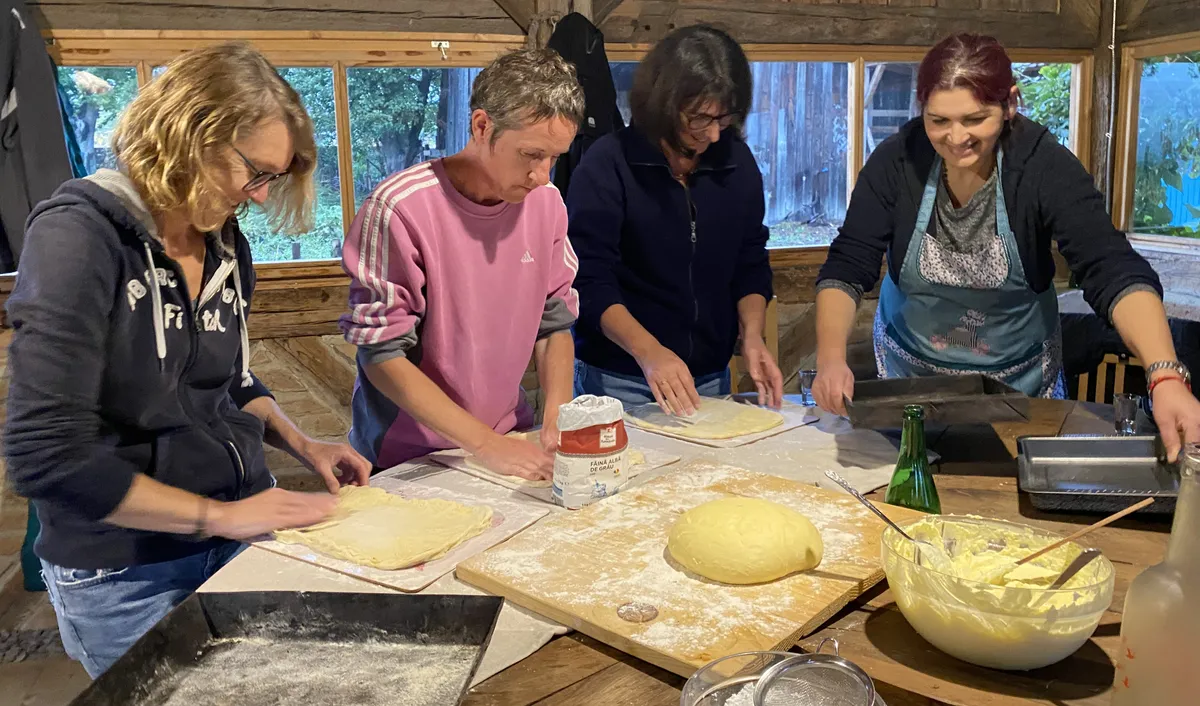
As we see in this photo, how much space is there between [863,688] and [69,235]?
1.23 m

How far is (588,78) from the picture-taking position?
152 inches

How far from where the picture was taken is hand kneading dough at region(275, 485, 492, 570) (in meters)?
1.43

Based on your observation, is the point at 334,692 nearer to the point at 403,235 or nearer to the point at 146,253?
the point at 146,253

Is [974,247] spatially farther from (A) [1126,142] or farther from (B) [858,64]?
(A) [1126,142]

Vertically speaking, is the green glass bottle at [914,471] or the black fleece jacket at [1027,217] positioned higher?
the black fleece jacket at [1027,217]

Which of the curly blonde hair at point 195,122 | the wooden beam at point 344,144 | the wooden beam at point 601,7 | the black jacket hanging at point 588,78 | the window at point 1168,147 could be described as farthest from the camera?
the window at point 1168,147

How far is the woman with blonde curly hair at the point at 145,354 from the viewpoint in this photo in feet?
4.36

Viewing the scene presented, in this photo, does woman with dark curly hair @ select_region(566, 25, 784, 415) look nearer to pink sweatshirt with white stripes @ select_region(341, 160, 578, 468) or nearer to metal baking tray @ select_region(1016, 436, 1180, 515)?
pink sweatshirt with white stripes @ select_region(341, 160, 578, 468)

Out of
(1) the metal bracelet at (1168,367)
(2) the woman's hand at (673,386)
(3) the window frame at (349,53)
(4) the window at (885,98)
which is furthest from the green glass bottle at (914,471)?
(4) the window at (885,98)

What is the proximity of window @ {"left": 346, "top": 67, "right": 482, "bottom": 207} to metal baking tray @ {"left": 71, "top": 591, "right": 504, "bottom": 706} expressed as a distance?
125 inches

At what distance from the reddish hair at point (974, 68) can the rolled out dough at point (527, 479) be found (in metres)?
1.03

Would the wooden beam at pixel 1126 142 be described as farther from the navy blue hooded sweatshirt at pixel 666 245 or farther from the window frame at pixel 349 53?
the navy blue hooded sweatshirt at pixel 666 245

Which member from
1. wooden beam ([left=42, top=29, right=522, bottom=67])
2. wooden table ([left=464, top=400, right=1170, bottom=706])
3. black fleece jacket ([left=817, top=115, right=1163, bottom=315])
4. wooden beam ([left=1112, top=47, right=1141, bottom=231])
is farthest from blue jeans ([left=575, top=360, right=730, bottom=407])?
wooden beam ([left=1112, top=47, right=1141, bottom=231])

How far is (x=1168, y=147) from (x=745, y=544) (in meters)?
4.73
